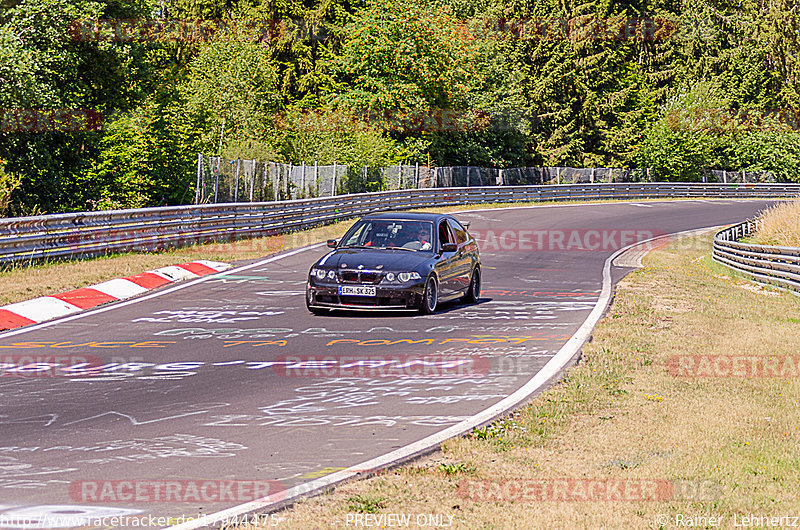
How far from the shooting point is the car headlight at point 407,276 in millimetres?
14273

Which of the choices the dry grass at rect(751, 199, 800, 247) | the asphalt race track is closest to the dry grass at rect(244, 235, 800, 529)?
the asphalt race track

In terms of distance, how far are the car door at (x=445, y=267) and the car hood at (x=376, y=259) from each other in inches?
9.5

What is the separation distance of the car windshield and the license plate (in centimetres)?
132

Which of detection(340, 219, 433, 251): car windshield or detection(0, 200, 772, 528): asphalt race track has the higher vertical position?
detection(340, 219, 433, 251): car windshield

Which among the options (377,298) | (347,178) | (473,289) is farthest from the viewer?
(347,178)

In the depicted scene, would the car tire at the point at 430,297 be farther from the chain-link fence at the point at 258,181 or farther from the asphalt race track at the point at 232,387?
the chain-link fence at the point at 258,181

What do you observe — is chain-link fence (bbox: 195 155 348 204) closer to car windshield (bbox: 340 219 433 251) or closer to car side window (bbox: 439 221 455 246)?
car windshield (bbox: 340 219 433 251)

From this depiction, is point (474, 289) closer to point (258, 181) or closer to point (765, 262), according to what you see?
point (765, 262)

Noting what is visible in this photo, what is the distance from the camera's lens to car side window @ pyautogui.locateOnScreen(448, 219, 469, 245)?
1650cm

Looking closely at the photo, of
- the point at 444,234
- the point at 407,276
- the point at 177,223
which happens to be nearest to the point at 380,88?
the point at 177,223

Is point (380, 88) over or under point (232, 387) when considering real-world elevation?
over

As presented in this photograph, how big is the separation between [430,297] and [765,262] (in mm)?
10026

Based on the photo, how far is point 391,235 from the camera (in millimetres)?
15711

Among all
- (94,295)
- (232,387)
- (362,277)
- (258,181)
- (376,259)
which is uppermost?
(258,181)
